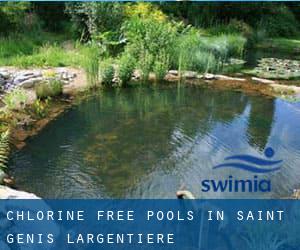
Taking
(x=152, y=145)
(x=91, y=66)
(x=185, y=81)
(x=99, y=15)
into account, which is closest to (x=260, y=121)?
(x=152, y=145)

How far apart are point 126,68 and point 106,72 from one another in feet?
1.69

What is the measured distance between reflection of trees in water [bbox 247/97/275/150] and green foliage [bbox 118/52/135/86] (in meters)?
2.93

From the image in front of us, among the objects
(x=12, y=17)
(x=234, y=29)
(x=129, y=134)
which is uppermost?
(x=12, y=17)

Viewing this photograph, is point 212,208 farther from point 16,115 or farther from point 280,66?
point 280,66

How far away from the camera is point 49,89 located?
9242mm

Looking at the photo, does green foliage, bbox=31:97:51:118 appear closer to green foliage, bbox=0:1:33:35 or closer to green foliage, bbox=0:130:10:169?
green foliage, bbox=0:130:10:169

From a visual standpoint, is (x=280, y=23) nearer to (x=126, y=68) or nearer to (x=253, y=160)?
(x=126, y=68)

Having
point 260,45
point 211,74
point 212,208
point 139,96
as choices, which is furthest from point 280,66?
point 212,208

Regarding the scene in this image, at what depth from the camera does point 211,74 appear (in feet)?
39.7

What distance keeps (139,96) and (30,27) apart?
242 inches

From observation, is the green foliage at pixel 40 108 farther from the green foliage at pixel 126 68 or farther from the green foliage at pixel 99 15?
the green foliage at pixel 99 15

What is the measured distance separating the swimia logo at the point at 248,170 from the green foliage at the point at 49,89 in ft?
14.2

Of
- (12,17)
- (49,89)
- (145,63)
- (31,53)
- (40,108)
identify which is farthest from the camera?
(12,17)

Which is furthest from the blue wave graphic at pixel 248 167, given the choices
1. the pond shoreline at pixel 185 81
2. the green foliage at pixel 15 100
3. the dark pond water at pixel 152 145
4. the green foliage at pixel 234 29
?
the green foliage at pixel 234 29
